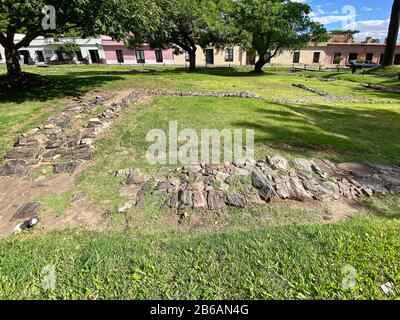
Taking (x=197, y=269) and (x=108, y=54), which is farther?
(x=108, y=54)

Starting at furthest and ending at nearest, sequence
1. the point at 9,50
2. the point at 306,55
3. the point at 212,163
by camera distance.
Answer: the point at 306,55, the point at 9,50, the point at 212,163

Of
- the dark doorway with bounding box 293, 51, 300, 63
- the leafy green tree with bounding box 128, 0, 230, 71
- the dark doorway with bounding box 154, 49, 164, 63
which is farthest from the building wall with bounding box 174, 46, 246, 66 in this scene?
the leafy green tree with bounding box 128, 0, 230, 71

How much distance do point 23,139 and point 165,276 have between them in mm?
5092

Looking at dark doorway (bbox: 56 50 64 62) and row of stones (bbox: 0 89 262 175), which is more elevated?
dark doorway (bbox: 56 50 64 62)

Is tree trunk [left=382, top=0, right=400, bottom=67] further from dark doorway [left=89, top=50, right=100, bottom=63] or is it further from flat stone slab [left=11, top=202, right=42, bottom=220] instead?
dark doorway [left=89, top=50, right=100, bottom=63]

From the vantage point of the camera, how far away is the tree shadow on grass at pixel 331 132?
549cm

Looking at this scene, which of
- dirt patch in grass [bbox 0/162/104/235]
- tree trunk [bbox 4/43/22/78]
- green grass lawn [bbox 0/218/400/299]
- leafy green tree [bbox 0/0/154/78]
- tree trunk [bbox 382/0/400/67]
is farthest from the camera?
tree trunk [bbox 382/0/400/67]

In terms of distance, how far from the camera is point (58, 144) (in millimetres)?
5539

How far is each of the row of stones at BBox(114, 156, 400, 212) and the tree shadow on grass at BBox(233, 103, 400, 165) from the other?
28.3 inches

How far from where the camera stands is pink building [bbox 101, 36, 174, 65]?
1378 inches

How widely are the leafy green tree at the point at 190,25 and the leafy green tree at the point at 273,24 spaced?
5.83ft

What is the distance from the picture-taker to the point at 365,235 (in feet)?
9.86

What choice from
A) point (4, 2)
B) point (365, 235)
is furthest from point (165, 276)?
point (4, 2)

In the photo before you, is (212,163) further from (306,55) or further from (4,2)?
(306,55)
